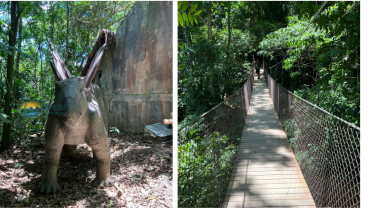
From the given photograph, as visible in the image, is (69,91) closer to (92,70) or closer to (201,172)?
(92,70)

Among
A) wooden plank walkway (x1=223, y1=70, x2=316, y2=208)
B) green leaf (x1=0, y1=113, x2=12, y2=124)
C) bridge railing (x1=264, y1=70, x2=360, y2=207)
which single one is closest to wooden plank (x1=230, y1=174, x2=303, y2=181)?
wooden plank walkway (x1=223, y1=70, x2=316, y2=208)

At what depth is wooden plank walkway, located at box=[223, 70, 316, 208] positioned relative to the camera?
2648mm

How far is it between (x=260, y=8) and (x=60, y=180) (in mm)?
12212

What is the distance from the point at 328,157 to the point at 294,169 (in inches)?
36.8

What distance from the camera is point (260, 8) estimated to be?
11.4 m

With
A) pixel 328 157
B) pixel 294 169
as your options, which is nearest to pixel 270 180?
pixel 294 169

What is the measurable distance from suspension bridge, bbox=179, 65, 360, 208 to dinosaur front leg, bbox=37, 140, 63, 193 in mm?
890

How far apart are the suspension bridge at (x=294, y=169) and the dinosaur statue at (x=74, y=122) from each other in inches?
25.0

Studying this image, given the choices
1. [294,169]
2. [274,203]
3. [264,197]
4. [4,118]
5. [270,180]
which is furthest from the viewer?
[294,169]

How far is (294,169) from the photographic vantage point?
344cm

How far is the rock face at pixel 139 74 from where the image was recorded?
1754mm

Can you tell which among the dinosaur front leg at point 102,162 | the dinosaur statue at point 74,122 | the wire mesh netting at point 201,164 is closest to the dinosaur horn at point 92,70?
the dinosaur statue at point 74,122

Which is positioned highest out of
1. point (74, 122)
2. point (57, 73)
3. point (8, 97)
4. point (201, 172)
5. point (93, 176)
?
point (57, 73)
